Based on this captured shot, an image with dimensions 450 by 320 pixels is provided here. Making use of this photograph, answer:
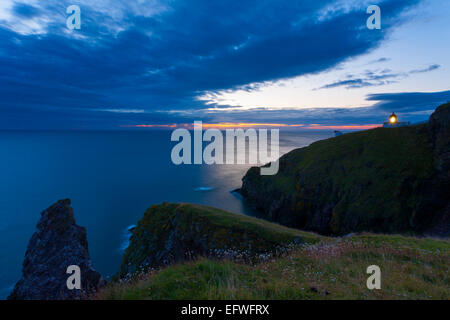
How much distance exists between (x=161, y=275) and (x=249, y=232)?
12.4 meters

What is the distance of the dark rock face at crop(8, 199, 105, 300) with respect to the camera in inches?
669

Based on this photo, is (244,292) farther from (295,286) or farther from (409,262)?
(409,262)

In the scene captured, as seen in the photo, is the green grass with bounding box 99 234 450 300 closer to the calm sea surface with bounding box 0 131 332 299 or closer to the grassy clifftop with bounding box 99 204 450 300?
the grassy clifftop with bounding box 99 204 450 300

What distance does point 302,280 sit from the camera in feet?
23.1

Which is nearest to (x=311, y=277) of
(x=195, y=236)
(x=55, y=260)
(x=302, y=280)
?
(x=302, y=280)

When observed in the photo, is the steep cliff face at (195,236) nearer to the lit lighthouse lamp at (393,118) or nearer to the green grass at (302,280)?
the green grass at (302,280)

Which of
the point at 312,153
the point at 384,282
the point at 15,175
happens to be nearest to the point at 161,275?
the point at 384,282

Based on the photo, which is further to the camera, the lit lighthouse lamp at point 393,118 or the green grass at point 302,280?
the lit lighthouse lamp at point 393,118

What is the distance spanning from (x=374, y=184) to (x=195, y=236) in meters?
36.9

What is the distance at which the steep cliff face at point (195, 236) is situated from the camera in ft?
56.7

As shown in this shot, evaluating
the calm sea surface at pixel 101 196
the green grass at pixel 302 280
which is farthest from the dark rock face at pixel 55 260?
the calm sea surface at pixel 101 196

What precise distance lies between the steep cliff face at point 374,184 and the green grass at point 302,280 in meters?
31.9

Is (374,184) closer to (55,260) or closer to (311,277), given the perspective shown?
(311,277)

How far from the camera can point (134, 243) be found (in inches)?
1008
